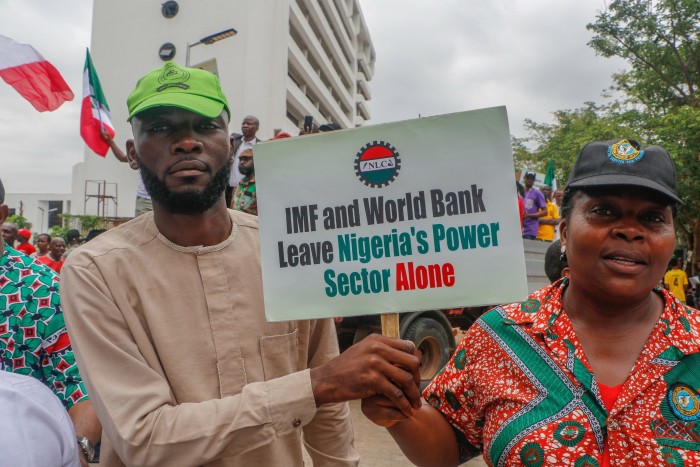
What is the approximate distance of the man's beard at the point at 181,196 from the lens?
4.79 ft

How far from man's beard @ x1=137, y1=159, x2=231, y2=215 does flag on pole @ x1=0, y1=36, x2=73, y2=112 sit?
2.20m

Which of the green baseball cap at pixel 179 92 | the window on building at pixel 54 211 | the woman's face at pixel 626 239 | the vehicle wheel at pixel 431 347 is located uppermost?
the window on building at pixel 54 211

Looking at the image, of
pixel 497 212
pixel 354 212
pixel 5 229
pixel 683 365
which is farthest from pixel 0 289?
pixel 5 229

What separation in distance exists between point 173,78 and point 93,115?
17.4 ft

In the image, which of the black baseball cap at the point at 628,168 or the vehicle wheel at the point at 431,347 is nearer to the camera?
the black baseball cap at the point at 628,168

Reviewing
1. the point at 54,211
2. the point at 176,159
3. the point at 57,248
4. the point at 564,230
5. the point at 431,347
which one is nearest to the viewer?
the point at 176,159

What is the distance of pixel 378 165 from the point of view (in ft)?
4.26

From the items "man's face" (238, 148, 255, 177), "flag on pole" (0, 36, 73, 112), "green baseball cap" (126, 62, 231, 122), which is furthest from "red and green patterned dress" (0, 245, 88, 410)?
"man's face" (238, 148, 255, 177)

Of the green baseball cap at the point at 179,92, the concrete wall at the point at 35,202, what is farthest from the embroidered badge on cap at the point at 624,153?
the concrete wall at the point at 35,202

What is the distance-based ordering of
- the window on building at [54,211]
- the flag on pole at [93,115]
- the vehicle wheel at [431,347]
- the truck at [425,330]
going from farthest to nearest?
the window on building at [54,211] → the flag on pole at [93,115] → the vehicle wheel at [431,347] → the truck at [425,330]

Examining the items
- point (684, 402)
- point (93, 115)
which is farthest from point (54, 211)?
point (684, 402)

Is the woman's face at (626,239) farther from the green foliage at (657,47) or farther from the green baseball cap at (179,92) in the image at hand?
the green foliage at (657,47)

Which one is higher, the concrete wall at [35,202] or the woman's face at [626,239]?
the concrete wall at [35,202]

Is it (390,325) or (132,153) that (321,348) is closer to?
(390,325)
